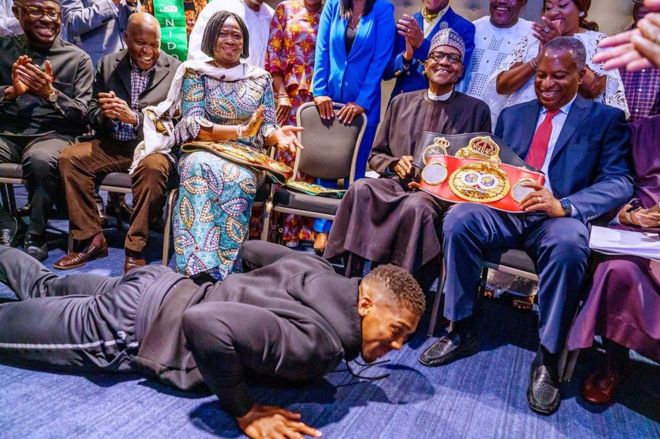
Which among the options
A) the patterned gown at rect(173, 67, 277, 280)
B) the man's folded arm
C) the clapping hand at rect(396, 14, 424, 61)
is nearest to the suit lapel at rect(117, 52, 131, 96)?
the patterned gown at rect(173, 67, 277, 280)

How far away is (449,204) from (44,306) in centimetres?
194

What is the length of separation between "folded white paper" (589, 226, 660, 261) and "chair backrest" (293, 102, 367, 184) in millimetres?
1659

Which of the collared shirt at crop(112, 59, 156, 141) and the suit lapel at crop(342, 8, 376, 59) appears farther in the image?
the suit lapel at crop(342, 8, 376, 59)

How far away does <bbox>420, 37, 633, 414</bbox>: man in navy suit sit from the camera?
2025 millimetres

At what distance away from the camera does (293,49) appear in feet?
11.8

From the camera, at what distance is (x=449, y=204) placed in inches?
101

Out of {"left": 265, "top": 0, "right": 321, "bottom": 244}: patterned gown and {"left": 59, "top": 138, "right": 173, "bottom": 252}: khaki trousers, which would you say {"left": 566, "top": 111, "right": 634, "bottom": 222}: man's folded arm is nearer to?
{"left": 265, "top": 0, "right": 321, "bottom": 244}: patterned gown

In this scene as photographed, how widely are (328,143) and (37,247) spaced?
204 centimetres

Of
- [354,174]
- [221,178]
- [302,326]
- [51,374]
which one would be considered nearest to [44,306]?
[51,374]

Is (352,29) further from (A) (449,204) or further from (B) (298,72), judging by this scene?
(A) (449,204)

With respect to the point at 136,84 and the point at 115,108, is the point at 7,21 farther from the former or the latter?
the point at 115,108

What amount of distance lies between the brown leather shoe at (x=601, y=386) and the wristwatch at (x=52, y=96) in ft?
11.6

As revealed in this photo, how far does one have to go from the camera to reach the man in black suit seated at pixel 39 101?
306 centimetres

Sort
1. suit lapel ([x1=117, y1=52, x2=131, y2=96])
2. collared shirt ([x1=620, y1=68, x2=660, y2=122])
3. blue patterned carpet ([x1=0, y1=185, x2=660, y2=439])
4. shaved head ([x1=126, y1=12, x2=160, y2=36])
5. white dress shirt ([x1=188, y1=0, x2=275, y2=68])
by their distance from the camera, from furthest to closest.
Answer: white dress shirt ([x1=188, y1=0, x2=275, y2=68])
suit lapel ([x1=117, y1=52, x2=131, y2=96])
shaved head ([x1=126, y1=12, x2=160, y2=36])
collared shirt ([x1=620, y1=68, x2=660, y2=122])
blue patterned carpet ([x1=0, y1=185, x2=660, y2=439])
